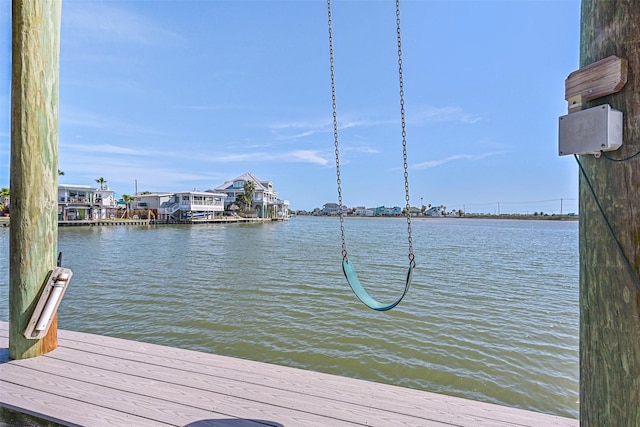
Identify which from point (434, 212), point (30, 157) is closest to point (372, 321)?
point (30, 157)

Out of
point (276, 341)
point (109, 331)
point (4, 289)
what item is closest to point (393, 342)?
point (276, 341)

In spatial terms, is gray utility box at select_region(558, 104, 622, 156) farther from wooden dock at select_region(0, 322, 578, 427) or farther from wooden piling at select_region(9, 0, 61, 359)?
wooden piling at select_region(9, 0, 61, 359)

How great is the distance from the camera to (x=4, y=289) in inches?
310

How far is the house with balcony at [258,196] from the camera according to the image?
58.2 meters

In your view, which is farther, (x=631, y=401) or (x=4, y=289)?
(x=4, y=289)

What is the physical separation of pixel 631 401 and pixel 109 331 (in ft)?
20.8

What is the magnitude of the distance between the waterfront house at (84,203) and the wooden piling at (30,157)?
135ft

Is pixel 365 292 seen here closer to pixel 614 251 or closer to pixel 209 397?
pixel 209 397

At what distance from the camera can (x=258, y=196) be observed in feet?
192

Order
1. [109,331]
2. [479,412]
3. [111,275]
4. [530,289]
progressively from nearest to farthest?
[479,412]
[109,331]
[530,289]
[111,275]

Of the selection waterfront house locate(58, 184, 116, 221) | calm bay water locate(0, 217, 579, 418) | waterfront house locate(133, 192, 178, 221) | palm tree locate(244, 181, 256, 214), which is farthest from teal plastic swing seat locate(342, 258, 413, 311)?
palm tree locate(244, 181, 256, 214)

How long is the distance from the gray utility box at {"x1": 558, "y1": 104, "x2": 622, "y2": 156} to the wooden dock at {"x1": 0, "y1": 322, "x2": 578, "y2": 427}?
1.39 meters

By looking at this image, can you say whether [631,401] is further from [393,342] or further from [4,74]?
[393,342]

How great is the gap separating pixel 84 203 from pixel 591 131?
46.3 metres
